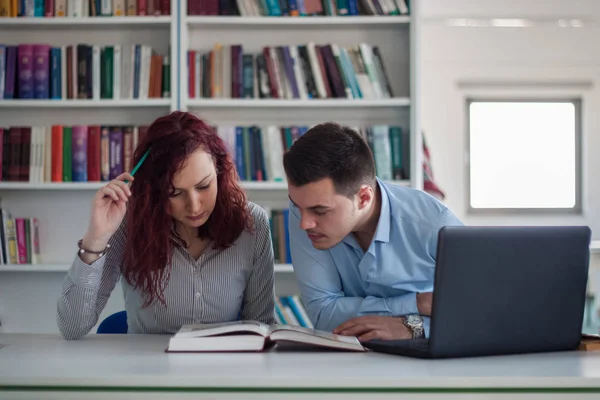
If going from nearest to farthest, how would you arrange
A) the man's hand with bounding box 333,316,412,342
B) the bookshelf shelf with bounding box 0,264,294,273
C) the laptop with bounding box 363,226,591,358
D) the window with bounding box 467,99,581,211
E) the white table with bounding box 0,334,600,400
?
1. the white table with bounding box 0,334,600,400
2. the laptop with bounding box 363,226,591,358
3. the man's hand with bounding box 333,316,412,342
4. the bookshelf shelf with bounding box 0,264,294,273
5. the window with bounding box 467,99,581,211

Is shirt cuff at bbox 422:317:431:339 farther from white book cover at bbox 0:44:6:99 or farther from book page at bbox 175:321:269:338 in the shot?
white book cover at bbox 0:44:6:99

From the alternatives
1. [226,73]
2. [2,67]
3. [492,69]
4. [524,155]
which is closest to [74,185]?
[2,67]

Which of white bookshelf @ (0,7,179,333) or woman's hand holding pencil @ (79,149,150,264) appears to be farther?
white bookshelf @ (0,7,179,333)

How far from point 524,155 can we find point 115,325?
4033 millimetres

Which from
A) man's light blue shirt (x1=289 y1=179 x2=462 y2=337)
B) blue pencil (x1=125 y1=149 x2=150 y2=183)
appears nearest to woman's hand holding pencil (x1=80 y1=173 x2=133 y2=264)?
blue pencil (x1=125 y1=149 x2=150 y2=183)

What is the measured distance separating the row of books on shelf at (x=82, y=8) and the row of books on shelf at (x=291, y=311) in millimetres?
1455

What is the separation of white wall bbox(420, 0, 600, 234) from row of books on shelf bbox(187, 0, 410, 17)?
174 centimetres

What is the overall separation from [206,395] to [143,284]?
0.73 m

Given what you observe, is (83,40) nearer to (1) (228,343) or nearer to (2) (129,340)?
(2) (129,340)

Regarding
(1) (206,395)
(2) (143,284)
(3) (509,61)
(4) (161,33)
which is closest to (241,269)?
(2) (143,284)

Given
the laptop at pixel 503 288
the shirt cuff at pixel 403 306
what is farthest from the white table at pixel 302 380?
the shirt cuff at pixel 403 306

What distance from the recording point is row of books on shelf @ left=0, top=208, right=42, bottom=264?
10.8ft

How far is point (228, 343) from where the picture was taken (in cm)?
139

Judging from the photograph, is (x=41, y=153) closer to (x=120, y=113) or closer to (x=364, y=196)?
(x=120, y=113)
